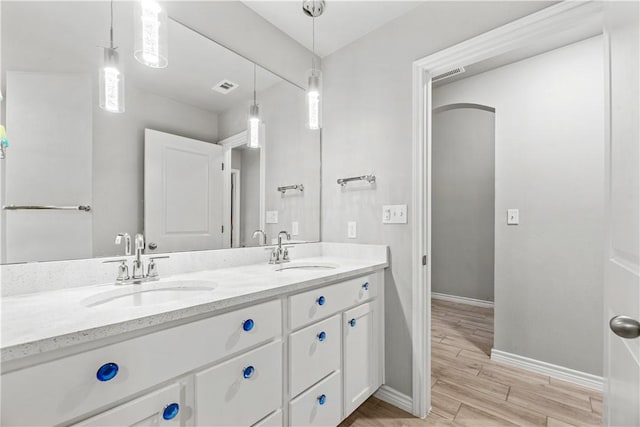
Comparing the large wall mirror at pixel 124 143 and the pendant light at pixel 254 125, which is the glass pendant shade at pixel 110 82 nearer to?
the large wall mirror at pixel 124 143

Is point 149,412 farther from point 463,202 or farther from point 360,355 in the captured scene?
point 463,202

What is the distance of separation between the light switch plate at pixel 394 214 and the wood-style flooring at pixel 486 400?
3.74 feet

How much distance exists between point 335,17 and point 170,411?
2.17 m

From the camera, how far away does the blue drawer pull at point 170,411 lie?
0.81 m

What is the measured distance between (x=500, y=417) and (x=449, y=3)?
7.77ft

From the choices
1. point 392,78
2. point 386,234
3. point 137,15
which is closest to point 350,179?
point 386,234

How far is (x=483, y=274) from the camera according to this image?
12.2 feet

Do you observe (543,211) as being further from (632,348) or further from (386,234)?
(632,348)

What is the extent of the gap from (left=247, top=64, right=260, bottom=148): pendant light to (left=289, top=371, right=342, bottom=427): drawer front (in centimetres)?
140

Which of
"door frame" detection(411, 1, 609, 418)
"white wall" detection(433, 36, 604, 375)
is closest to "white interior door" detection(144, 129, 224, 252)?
"door frame" detection(411, 1, 609, 418)

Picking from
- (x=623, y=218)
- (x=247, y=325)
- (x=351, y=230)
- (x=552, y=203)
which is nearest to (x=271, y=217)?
(x=351, y=230)

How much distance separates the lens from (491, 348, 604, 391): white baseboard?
1952mm

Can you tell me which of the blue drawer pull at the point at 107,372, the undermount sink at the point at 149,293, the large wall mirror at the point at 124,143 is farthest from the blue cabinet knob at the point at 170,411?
the large wall mirror at the point at 124,143

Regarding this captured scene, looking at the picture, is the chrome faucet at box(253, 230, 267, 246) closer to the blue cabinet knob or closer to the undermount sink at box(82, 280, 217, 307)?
the undermount sink at box(82, 280, 217, 307)
